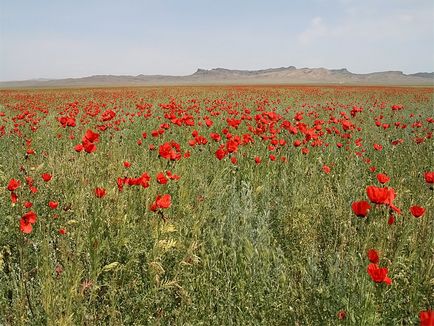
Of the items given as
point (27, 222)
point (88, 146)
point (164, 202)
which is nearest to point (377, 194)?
point (164, 202)

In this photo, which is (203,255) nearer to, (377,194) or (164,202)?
(164,202)

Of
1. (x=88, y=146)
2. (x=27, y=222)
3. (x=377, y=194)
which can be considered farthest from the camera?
(x=88, y=146)

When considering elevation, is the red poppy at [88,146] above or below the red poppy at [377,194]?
above

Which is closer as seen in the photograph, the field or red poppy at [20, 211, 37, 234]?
the field

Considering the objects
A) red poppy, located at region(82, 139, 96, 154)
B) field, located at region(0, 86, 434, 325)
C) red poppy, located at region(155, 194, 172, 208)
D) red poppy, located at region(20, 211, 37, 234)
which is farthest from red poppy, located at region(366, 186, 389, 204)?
red poppy, located at region(82, 139, 96, 154)

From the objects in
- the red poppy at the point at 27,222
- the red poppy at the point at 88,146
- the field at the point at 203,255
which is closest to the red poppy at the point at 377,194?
the field at the point at 203,255

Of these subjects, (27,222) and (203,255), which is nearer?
(27,222)

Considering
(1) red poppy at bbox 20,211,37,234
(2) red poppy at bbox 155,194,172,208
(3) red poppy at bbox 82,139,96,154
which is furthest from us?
(3) red poppy at bbox 82,139,96,154

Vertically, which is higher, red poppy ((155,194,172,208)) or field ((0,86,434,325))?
red poppy ((155,194,172,208))

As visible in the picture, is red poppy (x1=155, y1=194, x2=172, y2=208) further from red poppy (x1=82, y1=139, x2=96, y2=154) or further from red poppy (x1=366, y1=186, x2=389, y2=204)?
red poppy (x1=366, y1=186, x2=389, y2=204)

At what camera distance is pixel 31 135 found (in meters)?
7.03

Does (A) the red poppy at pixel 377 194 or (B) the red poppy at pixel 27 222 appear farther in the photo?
(B) the red poppy at pixel 27 222

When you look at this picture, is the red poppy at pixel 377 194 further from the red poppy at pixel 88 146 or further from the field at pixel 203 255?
the red poppy at pixel 88 146

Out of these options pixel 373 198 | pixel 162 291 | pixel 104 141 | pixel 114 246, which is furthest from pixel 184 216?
pixel 104 141
